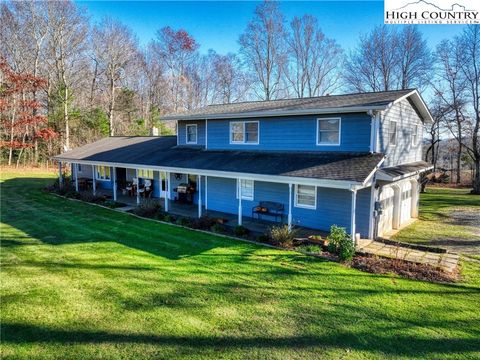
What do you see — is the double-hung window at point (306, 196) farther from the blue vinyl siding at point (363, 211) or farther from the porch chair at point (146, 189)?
the porch chair at point (146, 189)

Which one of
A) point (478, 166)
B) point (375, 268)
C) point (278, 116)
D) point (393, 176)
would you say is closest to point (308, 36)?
point (478, 166)

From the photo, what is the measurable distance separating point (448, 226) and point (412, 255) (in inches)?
230

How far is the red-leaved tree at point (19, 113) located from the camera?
29.7m

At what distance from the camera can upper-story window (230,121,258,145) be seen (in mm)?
14781

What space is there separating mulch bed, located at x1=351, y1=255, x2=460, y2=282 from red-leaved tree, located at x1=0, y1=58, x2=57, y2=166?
103 feet

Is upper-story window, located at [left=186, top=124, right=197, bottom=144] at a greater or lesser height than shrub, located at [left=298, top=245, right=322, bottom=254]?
greater

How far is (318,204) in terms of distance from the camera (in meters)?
12.2

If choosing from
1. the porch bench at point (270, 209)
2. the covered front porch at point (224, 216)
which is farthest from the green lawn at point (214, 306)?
the porch bench at point (270, 209)

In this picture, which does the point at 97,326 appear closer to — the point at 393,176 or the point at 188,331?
the point at 188,331

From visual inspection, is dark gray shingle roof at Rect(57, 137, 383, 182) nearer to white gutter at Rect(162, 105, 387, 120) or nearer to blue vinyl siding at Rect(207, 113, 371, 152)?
blue vinyl siding at Rect(207, 113, 371, 152)

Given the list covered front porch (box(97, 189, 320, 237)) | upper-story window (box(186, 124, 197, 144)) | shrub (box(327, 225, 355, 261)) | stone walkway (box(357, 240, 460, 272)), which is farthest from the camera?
upper-story window (box(186, 124, 197, 144))

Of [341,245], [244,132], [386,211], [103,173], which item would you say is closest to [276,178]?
[341,245]

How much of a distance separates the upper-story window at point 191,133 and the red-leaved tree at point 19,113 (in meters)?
19.5

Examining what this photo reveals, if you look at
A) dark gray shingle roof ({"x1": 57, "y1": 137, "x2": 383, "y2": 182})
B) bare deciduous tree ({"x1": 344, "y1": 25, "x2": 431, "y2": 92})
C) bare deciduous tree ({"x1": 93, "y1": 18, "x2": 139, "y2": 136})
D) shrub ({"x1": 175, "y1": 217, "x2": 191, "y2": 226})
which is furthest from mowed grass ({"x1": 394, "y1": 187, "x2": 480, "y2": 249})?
bare deciduous tree ({"x1": 93, "y1": 18, "x2": 139, "y2": 136})
